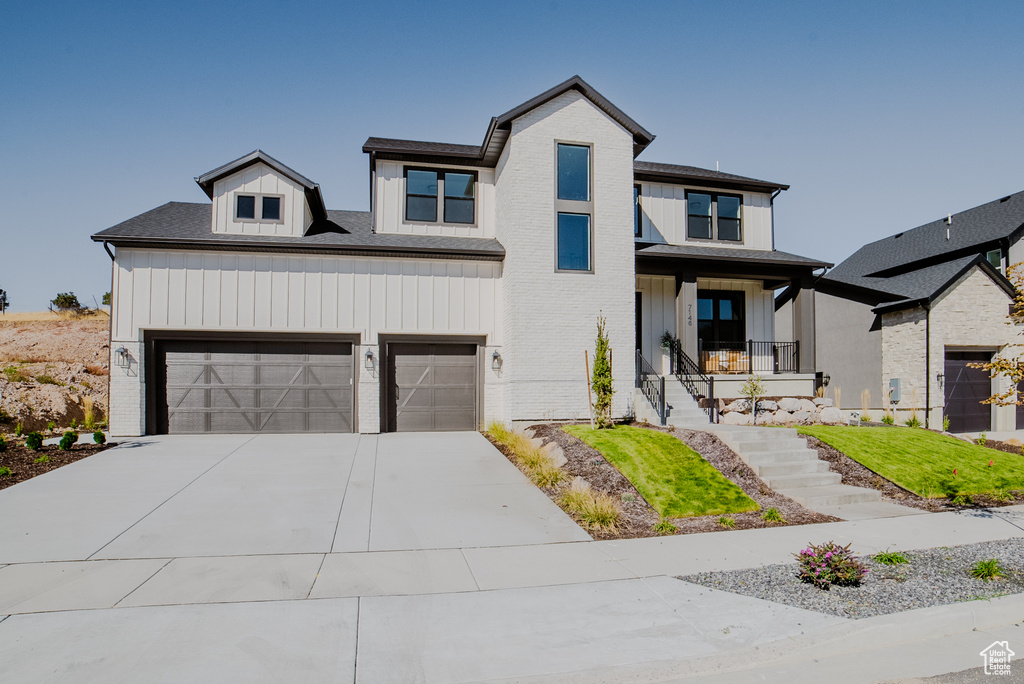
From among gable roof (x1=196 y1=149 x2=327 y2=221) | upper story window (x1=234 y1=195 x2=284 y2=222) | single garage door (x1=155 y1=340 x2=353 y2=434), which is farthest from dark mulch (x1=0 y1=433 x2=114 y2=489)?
gable roof (x1=196 y1=149 x2=327 y2=221)

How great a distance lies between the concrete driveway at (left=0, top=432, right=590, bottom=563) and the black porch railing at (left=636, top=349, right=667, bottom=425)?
15.7 ft

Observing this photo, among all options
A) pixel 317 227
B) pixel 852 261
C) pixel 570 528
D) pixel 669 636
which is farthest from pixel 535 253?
pixel 852 261

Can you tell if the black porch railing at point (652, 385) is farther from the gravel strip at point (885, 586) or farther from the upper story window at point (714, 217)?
the gravel strip at point (885, 586)

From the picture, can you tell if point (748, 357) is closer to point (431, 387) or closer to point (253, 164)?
point (431, 387)

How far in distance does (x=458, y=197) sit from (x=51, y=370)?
732 inches

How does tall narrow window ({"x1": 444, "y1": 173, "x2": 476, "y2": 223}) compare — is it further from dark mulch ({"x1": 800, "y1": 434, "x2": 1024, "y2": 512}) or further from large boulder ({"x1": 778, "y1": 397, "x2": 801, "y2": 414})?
dark mulch ({"x1": 800, "y1": 434, "x2": 1024, "y2": 512})

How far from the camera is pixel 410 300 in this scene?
1574 centimetres

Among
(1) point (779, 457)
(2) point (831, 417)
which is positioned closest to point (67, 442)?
(1) point (779, 457)

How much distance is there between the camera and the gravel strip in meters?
5.50

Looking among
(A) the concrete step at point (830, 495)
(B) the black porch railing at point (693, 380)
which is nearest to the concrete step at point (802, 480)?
(A) the concrete step at point (830, 495)

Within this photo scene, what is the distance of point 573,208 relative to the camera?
15.4 m

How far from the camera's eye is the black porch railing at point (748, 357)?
715 inches

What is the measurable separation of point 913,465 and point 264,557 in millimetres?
11475

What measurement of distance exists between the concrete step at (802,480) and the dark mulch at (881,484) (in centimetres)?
26
